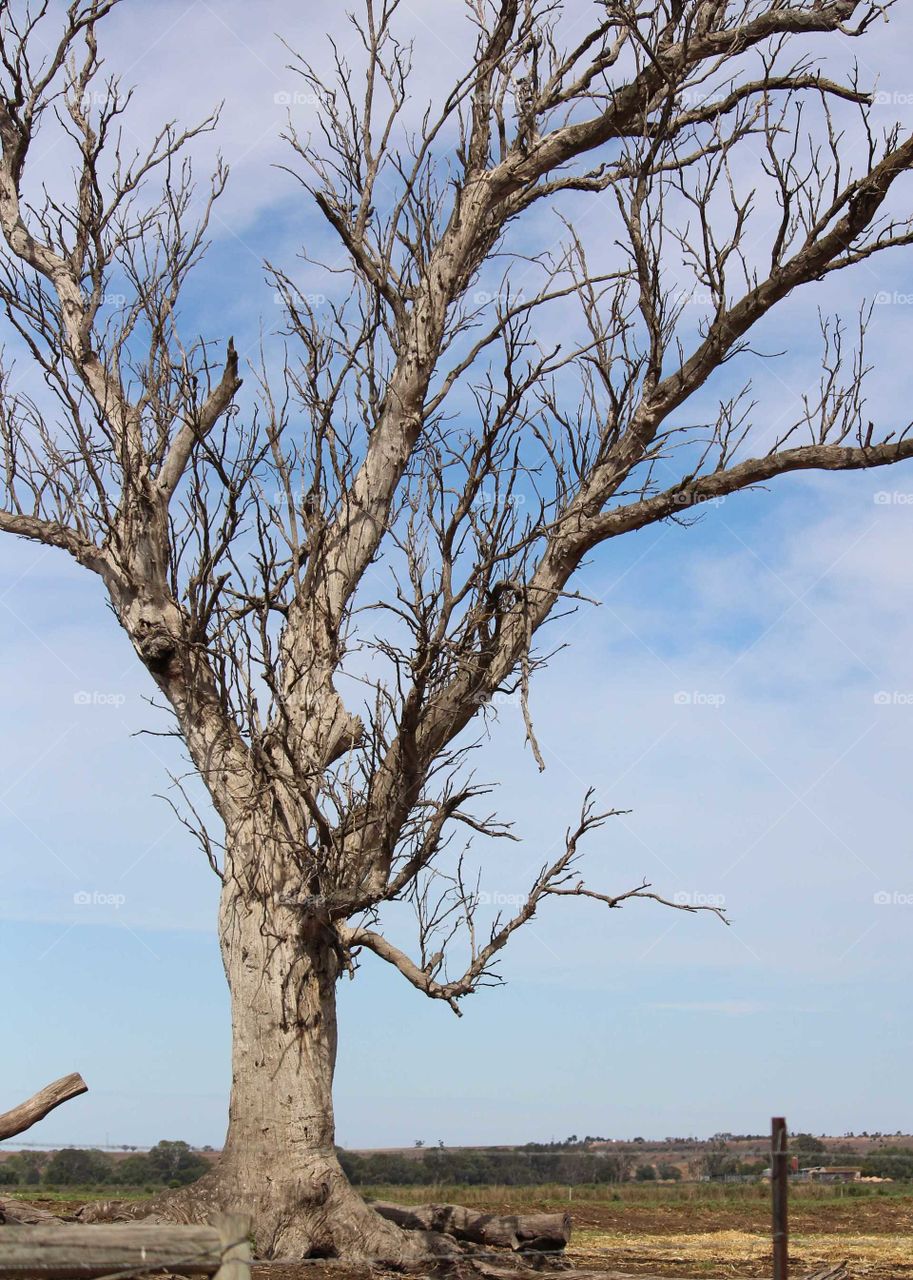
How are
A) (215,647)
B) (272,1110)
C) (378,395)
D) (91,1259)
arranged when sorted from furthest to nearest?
(378,395), (215,647), (272,1110), (91,1259)

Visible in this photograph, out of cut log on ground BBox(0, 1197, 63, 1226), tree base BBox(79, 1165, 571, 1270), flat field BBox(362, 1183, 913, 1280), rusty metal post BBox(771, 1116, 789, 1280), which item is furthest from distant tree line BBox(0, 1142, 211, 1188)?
rusty metal post BBox(771, 1116, 789, 1280)

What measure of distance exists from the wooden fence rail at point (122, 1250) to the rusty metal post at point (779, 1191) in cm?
256

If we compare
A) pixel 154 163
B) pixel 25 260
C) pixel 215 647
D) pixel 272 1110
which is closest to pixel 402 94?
pixel 154 163

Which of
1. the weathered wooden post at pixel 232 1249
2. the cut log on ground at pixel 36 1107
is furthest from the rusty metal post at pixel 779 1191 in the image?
the cut log on ground at pixel 36 1107

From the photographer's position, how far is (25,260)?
38.8ft

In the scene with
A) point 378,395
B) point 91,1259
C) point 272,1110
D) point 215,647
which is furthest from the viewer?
point 378,395

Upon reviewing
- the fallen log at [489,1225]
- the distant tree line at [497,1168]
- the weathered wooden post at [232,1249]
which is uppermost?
the weathered wooden post at [232,1249]

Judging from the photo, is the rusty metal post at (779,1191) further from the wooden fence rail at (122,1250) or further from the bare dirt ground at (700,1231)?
the bare dirt ground at (700,1231)

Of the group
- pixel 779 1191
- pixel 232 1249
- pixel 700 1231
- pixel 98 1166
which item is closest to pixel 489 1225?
pixel 700 1231

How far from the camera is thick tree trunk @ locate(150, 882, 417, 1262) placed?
9.01 m

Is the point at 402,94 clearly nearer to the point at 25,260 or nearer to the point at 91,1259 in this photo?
the point at 25,260

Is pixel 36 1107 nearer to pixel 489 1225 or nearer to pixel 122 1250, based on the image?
pixel 489 1225

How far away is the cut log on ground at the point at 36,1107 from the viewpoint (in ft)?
29.6

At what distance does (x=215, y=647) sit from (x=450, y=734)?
1.89 meters
